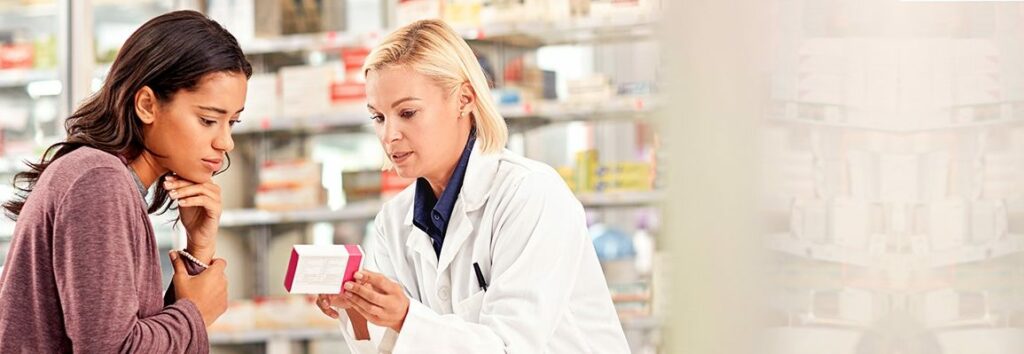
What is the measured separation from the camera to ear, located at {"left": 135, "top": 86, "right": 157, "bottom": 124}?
5.05 ft

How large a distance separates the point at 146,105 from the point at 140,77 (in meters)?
0.04

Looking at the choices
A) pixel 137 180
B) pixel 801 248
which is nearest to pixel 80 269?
pixel 137 180

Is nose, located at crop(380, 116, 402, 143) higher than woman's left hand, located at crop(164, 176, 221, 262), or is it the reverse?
nose, located at crop(380, 116, 402, 143)

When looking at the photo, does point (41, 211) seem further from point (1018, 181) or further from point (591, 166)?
point (591, 166)

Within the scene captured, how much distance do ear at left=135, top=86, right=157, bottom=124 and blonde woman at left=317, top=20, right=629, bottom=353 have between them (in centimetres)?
37

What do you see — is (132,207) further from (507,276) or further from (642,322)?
(642,322)

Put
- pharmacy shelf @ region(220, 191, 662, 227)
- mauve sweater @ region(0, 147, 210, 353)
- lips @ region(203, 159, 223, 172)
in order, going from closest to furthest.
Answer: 1. mauve sweater @ region(0, 147, 210, 353)
2. lips @ region(203, 159, 223, 172)
3. pharmacy shelf @ region(220, 191, 662, 227)

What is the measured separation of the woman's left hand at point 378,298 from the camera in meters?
1.61

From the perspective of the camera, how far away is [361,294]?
161 centimetres

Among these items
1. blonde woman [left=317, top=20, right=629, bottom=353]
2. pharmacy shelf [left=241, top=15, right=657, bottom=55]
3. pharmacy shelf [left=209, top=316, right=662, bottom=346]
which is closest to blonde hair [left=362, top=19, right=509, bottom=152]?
blonde woman [left=317, top=20, right=629, bottom=353]

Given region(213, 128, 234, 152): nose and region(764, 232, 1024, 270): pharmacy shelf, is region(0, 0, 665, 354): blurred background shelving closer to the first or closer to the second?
region(213, 128, 234, 152): nose

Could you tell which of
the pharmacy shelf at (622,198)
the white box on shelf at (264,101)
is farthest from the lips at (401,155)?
the white box on shelf at (264,101)

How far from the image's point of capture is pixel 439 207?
183 centimetres

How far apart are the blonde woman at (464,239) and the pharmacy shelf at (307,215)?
2.67m
